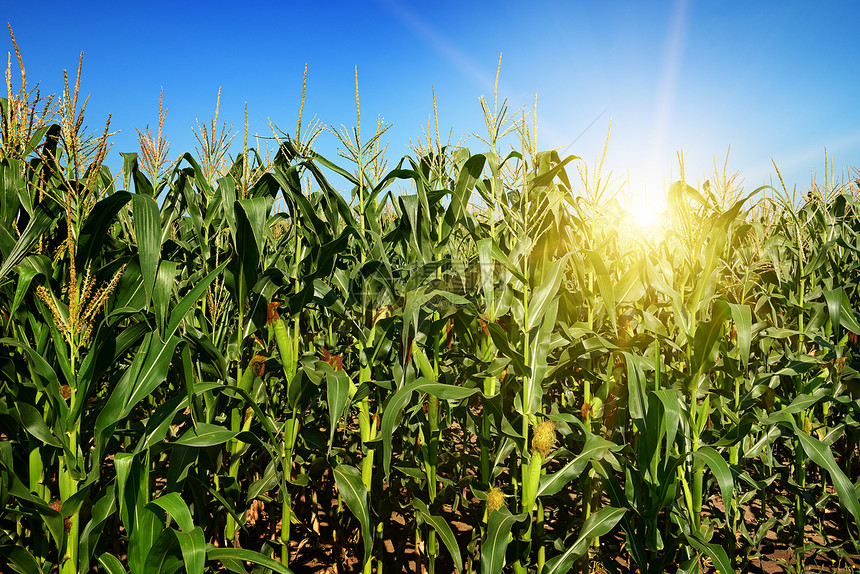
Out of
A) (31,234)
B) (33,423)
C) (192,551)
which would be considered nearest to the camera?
(192,551)

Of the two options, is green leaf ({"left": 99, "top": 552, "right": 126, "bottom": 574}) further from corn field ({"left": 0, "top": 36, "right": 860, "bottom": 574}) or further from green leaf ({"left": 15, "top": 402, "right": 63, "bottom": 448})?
green leaf ({"left": 15, "top": 402, "right": 63, "bottom": 448})

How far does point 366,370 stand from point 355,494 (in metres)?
0.54

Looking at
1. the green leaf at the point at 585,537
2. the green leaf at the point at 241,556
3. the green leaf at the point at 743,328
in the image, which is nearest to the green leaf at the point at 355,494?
the green leaf at the point at 241,556

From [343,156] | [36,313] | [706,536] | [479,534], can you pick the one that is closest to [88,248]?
[36,313]

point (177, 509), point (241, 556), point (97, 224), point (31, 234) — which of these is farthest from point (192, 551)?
point (31, 234)

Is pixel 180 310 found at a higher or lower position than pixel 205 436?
higher

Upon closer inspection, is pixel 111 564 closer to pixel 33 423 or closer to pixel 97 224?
pixel 33 423

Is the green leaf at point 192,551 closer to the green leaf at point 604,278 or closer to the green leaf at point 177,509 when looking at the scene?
the green leaf at point 177,509

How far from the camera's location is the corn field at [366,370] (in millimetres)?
1661

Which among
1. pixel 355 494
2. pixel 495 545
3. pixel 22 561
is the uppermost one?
pixel 355 494

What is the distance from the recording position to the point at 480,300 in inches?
105

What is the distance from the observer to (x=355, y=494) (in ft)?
6.49

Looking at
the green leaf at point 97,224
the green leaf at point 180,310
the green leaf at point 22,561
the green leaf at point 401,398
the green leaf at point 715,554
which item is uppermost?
the green leaf at point 97,224

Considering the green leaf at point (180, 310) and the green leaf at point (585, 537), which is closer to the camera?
the green leaf at point (180, 310)
